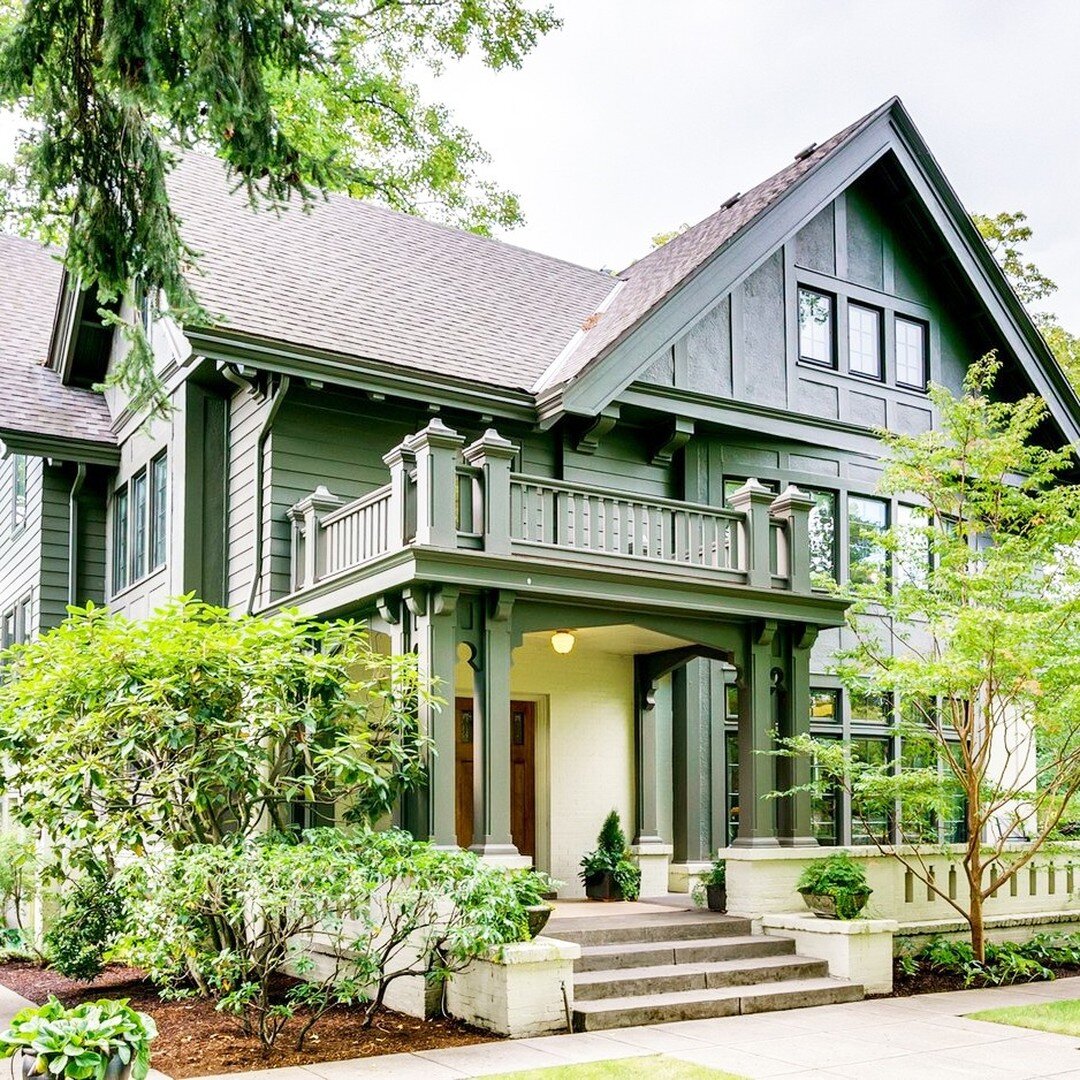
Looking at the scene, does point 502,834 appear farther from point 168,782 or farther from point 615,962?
point 168,782

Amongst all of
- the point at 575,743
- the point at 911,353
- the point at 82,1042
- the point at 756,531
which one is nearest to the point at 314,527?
the point at 575,743

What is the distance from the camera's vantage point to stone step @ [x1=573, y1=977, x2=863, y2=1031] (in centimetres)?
966

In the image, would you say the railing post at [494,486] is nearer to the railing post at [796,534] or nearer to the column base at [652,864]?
the railing post at [796,534]

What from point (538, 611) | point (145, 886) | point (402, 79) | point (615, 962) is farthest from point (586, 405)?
point (402, 79)

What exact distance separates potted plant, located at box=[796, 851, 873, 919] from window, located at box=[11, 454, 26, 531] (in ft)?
39.5

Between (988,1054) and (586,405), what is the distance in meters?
7.50

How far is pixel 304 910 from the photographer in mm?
8742

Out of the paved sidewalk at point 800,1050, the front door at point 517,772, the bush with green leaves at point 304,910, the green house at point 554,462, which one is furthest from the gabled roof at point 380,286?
the paved sidewalk at point 800,1050

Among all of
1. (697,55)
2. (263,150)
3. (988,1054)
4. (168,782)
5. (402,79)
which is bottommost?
(988,1054)

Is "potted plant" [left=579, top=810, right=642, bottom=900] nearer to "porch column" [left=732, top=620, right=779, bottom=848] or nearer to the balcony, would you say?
"porch column" [left=732, top=620, right=779, bottom=848]

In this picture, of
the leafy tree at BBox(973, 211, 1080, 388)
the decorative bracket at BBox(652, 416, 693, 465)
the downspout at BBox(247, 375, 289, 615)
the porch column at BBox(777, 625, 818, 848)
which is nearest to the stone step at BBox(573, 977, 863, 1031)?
the porch column at BBox(777, 625, 818, 848)

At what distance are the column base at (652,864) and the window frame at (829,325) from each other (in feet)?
21.4

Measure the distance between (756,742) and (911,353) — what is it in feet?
25.9

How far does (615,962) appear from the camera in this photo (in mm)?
10734
